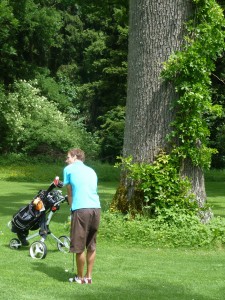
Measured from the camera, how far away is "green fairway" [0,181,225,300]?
8.72 metres

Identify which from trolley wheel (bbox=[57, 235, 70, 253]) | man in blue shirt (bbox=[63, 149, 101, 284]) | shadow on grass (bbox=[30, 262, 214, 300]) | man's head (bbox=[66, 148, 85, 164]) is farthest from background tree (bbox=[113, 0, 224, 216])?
man in blue shirt (bbox=[63, 149, 101, 284])

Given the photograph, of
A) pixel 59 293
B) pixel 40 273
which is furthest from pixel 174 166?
pixel 59 293

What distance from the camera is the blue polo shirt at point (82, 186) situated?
361 inches

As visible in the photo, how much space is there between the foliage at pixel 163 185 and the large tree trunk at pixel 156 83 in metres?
0.26

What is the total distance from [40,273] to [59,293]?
143cm

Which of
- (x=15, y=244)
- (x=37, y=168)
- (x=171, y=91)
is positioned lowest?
(x=15, y=244)

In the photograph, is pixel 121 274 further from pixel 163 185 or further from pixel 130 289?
pixel 163 185

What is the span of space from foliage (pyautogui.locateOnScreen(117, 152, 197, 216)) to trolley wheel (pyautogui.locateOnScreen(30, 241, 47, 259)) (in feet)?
9.83

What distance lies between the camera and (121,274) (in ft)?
33.3

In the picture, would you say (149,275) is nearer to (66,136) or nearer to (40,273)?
(40,273)

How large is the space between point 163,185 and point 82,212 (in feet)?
15.5

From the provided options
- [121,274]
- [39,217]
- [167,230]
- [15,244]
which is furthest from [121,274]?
[167,230]

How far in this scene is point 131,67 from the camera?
46.9 feet

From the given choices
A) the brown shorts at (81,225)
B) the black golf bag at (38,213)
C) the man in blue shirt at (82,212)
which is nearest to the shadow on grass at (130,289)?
the man in blue shirt at (82,212)
